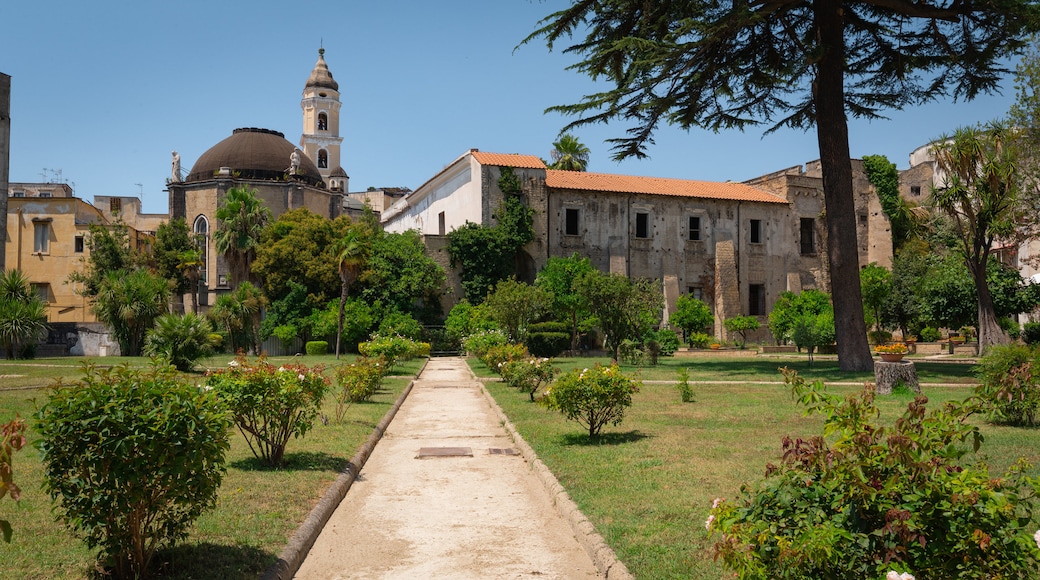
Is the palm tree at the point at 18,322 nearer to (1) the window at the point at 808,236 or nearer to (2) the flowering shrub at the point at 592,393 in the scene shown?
(2) the flowering shrub at the point at 592,393

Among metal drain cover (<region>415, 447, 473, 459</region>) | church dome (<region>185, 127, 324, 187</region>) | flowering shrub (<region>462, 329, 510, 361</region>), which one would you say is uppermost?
church dome (<region>185, 127, 324, 187</region>)

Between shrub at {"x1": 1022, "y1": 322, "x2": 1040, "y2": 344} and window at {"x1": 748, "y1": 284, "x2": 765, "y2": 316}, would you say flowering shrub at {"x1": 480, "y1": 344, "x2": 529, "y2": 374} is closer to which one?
shrub at {"x1": 1022, "y1": 322, "x2": 1040, "y2": 344}

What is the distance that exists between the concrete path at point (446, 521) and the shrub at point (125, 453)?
117cm

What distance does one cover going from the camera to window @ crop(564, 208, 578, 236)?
125 feet

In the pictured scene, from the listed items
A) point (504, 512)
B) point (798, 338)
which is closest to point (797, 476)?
point (504, 512)

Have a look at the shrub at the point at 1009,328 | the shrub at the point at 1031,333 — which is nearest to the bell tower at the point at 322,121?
the shrub at the point at 1009,328

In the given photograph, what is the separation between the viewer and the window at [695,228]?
4097 centimetres

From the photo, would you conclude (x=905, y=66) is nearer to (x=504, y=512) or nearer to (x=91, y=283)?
(x=504, y=512)

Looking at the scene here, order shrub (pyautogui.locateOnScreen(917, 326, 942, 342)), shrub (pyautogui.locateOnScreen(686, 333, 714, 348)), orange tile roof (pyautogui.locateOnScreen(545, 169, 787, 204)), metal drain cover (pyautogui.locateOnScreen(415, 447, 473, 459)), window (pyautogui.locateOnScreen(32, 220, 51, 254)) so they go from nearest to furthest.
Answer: metal drain cover (pyautogui.locateOnScreen(415, 447, 473, 459)) < shrub (pyautogui.locateOnScreen(917, 326, 942, 342)) < shrub (pyautogui.locateOnScreen(686, 333, 714, 348)) < orange tile roof (pyautogui.locateOnScreen(545, 169, 787, 204)) < window (pyautogui.locateOnScreen(32, 220, 51, 254))

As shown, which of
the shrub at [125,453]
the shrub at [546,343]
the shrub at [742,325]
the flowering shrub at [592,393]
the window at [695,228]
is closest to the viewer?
the shrub at [125,453]

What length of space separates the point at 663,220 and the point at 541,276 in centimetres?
858

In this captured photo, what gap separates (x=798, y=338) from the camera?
88.0ft

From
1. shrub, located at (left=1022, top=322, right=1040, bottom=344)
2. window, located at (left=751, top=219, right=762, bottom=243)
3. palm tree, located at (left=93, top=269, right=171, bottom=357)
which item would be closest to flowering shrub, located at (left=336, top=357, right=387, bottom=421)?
palm tree, located at (left=93, top=269, right=171, bottom=357)

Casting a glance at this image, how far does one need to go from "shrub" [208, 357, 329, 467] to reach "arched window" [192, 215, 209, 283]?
4045 centimetres
